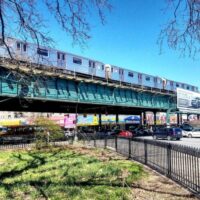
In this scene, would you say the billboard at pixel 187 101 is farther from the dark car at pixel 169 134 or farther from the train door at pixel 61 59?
the train door at pixel 61 59

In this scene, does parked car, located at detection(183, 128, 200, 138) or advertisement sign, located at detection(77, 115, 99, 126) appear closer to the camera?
parked car, located at detection(183, 128, 200, 138)

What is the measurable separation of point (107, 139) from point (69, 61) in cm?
1255

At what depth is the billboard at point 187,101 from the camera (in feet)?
200

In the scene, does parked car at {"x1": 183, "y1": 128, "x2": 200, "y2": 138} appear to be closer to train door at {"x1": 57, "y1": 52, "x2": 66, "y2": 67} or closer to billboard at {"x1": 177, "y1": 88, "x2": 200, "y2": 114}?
billboard at {"x1": 177, "y1": 88, "x2": 200, "y2": 114}

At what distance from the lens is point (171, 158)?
10.6 metres

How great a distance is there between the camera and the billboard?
60944mm

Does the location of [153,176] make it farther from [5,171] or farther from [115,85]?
[115,85]

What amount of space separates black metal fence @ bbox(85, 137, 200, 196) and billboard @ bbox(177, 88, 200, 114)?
148ft

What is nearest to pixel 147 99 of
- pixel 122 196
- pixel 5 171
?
pixel 5 171

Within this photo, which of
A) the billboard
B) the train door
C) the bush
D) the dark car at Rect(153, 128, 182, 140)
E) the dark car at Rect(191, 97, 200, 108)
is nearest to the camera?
the bush

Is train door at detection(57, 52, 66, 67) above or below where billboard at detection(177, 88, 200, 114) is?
above

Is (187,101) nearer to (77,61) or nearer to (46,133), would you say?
(77,61)

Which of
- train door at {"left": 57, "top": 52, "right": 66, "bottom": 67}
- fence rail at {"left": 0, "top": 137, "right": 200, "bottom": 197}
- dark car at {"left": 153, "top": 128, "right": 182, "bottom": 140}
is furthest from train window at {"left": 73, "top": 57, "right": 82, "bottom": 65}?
fence rail at {"left": 0, "top": 137, "right": 200, "bottom": 197}

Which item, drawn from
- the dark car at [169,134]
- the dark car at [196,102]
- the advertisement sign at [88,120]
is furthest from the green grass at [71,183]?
the advertisement sign at [88,120]
